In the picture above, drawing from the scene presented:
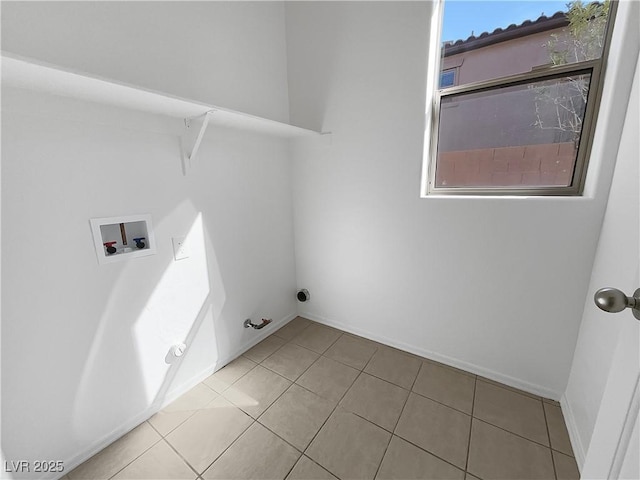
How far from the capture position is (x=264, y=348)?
2.02 m

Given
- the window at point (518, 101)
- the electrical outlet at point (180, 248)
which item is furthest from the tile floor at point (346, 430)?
the window at point (518, 101)

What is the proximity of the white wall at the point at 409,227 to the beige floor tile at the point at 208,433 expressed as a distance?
1.08 metres

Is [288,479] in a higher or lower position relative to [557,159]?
lower

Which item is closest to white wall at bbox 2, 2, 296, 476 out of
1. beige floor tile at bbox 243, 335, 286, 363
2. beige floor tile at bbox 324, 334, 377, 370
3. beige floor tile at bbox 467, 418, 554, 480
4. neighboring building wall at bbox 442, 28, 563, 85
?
beige floor tile at bbox 243, 335, 286, 363

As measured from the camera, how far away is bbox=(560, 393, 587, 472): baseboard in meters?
1.13

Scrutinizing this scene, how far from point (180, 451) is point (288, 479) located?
56 centimetres

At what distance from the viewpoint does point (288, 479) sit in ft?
3.66

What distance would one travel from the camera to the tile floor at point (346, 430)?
3.79 ft

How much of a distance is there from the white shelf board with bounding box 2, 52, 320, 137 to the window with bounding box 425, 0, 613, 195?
1.22 metres

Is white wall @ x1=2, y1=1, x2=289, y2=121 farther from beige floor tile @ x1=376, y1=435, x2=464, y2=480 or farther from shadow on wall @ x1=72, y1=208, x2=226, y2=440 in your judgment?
beige floor tile @ x1=376, y1=435, x2=464, y2=480

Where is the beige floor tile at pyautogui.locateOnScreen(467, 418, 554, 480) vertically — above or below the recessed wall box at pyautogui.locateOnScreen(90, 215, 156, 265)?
below

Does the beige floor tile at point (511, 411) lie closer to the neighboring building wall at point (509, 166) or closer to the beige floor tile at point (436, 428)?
the beige floor tile at point (436, 428)

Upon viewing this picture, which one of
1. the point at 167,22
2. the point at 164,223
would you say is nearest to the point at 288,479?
the point at 164,223

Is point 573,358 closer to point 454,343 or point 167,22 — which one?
point 454,343
